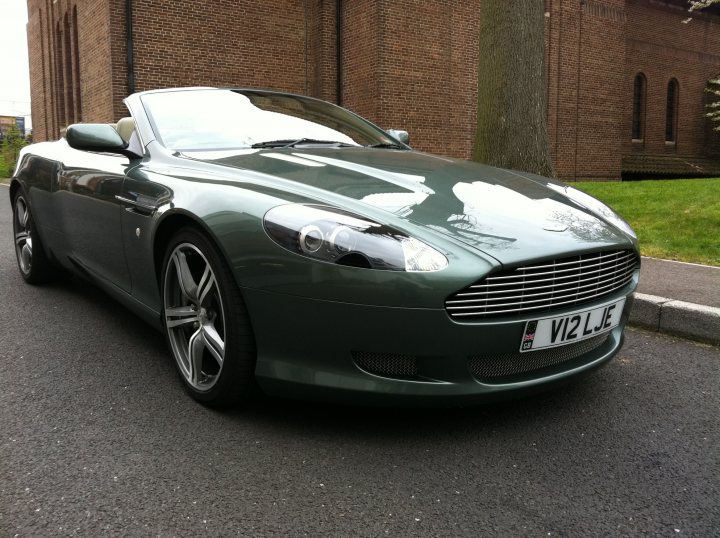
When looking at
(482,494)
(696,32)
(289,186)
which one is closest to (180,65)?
(289,186)

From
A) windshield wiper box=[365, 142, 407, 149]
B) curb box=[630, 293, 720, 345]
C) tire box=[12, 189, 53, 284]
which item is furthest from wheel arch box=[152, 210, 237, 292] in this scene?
curb box=[630, 293, 720, 345]

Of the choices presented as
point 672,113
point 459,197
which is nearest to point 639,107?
point 672,113

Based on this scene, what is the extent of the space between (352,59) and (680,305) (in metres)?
13.1

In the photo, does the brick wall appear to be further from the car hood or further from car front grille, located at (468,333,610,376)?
car front grille, located at (468,333,610,376)

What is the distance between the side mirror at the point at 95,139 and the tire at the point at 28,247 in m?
1.53

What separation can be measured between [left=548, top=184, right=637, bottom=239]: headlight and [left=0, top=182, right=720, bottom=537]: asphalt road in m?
0.71

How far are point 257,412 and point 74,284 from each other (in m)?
3.01

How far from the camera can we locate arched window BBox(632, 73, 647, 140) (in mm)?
23984

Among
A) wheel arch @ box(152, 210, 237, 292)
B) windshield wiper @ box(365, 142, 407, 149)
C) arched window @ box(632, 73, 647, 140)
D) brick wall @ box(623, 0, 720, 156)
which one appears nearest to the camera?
wheel arch @ box(152, 210, 237, 292)

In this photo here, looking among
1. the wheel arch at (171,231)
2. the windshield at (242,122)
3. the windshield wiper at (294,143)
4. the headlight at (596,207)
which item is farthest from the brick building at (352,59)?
the wheel arch at (171,231)

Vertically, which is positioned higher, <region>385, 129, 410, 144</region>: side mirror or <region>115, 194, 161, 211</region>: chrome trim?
<region>385, 129, 410, 144</region>: side mirror

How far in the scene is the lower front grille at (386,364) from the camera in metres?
2.28

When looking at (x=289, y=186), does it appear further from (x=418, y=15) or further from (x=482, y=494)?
(x=418, y=15)

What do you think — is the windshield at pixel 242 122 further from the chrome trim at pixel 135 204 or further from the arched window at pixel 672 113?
the arched window at pixel 672 113
